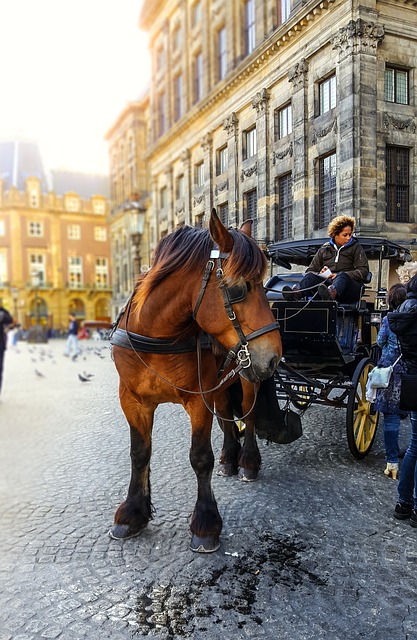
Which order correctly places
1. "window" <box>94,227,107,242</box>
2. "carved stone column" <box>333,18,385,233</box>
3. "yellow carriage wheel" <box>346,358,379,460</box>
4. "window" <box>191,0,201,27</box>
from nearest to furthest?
"yellow carriage wheel" <box>346,358,379,460</box>
"carved stone column" <box>333,18,385,233</box>
"window" <box>191,0,201,27</box>
"window" <box>94,227,107,242</box>

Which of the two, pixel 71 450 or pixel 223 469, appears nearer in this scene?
pixel 71 450

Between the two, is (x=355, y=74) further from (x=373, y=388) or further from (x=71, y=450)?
(x=71, y=450)

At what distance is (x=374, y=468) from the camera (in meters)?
3.90

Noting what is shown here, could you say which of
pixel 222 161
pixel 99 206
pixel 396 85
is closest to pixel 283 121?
pixel 222 161

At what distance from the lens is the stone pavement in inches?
72.4

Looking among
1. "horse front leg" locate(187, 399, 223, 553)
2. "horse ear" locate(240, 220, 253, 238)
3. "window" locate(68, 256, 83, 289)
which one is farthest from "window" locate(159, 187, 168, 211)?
"window" locate(68, 256, 83, 289)

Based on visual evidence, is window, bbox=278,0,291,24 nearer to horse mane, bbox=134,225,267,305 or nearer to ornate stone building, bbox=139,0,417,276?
ornate stone building, bbox=139,0,417,276

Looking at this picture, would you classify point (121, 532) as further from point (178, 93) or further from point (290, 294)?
point (178, 93)

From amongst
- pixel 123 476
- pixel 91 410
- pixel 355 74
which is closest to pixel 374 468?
pixel 123 476

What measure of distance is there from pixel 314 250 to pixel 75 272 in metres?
46.2

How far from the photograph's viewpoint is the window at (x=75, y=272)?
47.3 metres

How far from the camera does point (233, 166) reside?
3.98 meters

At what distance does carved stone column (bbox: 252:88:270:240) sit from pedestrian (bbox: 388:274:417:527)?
1.53 m

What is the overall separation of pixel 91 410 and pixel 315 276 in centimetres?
244
